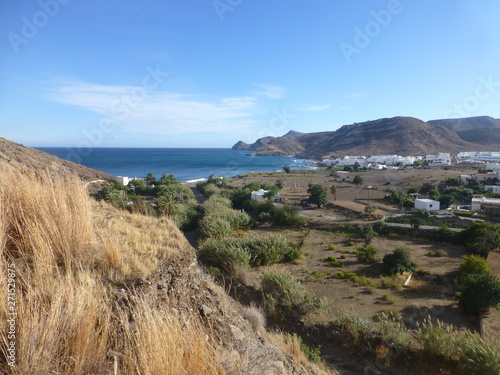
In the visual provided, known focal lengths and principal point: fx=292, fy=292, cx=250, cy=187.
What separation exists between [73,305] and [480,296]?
38.3 feet

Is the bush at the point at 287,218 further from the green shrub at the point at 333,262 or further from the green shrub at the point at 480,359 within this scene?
→ the green shrub at the point at 480,359

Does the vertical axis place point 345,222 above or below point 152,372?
below

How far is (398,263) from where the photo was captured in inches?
A: 533

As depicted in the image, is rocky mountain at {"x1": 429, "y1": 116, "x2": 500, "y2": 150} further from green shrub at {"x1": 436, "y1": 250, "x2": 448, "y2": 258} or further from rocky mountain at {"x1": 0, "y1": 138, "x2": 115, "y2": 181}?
rocky mountain at {"x1": 0, "y1": 138, "x2": 115, "y2": 181}

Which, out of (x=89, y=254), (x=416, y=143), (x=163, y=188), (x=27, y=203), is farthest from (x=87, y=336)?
(x=416, y=143)

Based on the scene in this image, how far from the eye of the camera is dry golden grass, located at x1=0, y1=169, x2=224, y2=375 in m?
2.09

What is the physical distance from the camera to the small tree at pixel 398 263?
13.4 meters

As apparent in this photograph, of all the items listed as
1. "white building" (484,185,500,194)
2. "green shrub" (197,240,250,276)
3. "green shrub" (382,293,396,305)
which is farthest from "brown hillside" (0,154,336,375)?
"white building" (484,185,500,194)

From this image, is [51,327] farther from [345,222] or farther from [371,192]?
[371,192]

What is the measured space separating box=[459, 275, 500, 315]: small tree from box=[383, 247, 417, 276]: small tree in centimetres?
341

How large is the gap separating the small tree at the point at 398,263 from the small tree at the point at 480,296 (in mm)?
3413

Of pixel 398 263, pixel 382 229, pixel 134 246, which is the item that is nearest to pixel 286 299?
pixel 134 246

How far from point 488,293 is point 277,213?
16.1 meters

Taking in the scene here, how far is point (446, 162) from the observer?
258ft
